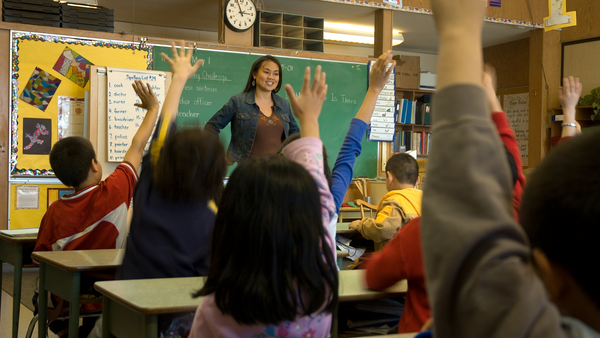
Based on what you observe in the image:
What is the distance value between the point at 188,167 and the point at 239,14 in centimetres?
448

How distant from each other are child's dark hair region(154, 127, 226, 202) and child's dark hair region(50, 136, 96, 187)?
1.07 meters

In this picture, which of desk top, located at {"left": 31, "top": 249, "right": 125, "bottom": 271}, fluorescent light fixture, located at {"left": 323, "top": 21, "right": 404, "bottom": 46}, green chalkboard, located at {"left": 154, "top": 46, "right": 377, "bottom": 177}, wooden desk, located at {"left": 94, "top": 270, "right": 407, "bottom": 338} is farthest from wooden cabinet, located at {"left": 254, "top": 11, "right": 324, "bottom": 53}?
wooden desk, located at {"left": 94, "top": 270, "right": 407, "bottom": 338}

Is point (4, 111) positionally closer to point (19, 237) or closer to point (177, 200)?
point (19, 237)

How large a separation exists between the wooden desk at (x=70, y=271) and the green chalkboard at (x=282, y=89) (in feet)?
9.21

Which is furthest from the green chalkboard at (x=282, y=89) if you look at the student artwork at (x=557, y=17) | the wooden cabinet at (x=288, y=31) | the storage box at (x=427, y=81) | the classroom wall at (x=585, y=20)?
the classroom wall at (x=585, y=20)

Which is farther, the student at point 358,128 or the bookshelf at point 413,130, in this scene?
the bookshelf at point 413,130

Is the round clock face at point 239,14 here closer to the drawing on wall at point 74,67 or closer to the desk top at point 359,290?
the drawing on wall at point 74,67

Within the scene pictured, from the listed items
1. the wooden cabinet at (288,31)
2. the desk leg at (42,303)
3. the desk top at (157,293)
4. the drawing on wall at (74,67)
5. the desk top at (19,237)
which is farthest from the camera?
the wooden cabinet at (288,31)

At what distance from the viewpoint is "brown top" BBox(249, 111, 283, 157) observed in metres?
3.60

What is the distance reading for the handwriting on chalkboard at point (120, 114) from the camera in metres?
4.82

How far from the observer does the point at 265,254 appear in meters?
0.99

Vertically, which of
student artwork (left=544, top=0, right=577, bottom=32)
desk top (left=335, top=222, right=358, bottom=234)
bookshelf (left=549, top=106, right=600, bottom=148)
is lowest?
desk top (left=335, top=222, right=358, bottom=234)

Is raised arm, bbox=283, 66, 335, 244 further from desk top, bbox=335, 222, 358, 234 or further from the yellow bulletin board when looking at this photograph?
the yellow bulletin board

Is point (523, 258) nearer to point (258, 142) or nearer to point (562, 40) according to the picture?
point (258, 142)
